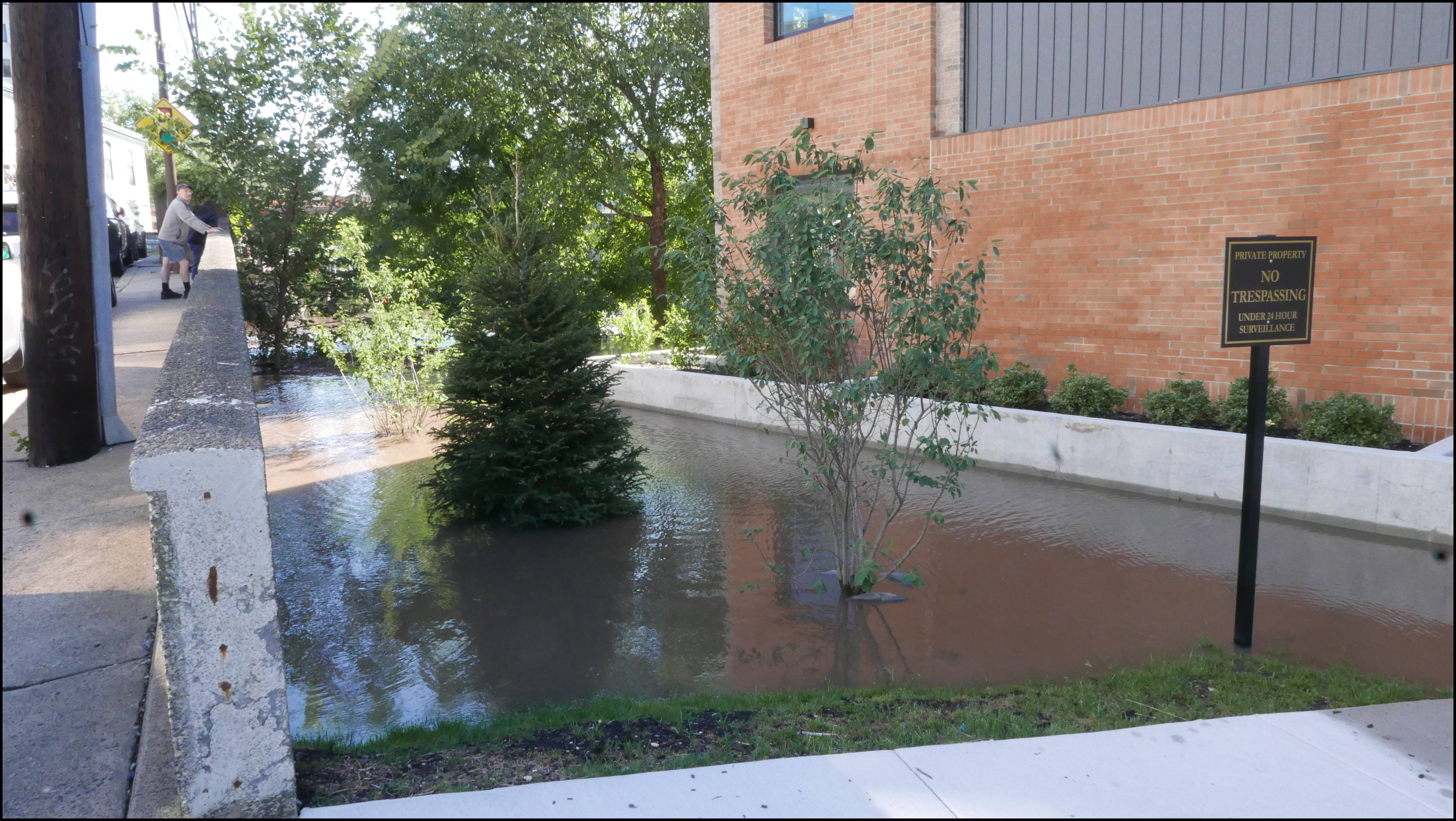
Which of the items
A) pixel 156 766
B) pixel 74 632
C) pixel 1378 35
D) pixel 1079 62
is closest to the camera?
pixel 156 766

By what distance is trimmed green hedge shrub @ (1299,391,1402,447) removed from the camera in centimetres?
817

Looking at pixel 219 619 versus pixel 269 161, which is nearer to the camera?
pixel 219 619

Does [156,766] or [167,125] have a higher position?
[167,125]

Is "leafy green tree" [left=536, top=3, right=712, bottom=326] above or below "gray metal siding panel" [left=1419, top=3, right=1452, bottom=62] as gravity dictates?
above

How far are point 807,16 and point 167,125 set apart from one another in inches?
373

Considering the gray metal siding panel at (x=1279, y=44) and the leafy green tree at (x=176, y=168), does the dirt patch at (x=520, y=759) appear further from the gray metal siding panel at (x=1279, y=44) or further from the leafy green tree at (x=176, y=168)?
the leafy green tree at (x=176, y=168)

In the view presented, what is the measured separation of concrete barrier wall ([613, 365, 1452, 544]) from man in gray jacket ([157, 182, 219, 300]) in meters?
8.66

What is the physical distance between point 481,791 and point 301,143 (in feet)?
45.1

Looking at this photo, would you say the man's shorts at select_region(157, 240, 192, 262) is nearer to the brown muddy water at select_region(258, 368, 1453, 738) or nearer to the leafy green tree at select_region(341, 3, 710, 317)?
the leafy green tree at select_region(341, 3, 710, 317)

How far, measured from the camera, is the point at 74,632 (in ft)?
15.0

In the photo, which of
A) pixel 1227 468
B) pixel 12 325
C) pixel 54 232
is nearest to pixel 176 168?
pixel 12 325

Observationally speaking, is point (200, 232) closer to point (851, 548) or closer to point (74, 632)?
point (74, 632)

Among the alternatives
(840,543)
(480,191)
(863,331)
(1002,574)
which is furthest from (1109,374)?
(480,191)

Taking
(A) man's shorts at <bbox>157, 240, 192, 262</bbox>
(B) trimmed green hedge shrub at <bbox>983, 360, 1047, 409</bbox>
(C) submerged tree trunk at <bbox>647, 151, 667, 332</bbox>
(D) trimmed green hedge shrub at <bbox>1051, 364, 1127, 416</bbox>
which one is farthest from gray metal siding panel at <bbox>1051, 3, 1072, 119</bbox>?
(A) man's shorts at <bbox>157, 240, 192, 262</bbox>
